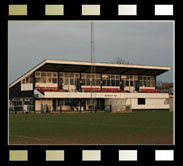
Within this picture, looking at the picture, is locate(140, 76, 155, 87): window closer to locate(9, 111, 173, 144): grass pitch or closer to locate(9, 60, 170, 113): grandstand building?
locate(9, 60, 170, 113): grandstand building

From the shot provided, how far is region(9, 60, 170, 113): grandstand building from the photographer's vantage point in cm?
5897

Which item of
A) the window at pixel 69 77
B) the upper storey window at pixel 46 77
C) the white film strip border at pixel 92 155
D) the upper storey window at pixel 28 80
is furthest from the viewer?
the window at pixel 69 77

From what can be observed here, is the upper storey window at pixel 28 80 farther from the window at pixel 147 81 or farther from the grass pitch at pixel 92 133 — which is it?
the grass pitch at pixel 92 133

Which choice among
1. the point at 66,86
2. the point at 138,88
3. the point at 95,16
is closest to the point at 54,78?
the point at 66,86

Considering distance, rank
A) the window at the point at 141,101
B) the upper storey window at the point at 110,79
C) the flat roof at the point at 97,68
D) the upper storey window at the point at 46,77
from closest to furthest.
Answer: the flat roof at the point at 97,68, the upper storey window at the point at 46,77, the window at the point at 141,101, the upper storey window at the point at 110,79

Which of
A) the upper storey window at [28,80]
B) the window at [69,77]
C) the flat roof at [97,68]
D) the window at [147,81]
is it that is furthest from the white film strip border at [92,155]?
the window at [147,81]

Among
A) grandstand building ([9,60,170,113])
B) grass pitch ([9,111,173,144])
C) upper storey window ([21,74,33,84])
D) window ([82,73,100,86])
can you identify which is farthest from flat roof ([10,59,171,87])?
grass pitch ([9,111,173,144])

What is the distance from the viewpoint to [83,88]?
210 ft

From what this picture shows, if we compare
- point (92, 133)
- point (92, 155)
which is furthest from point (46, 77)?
point (92, 155)

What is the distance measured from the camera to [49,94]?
5728cm

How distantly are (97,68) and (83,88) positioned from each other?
3.88 meters

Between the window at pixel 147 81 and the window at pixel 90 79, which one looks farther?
the window at pixel 147 81

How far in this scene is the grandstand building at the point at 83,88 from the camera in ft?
193
